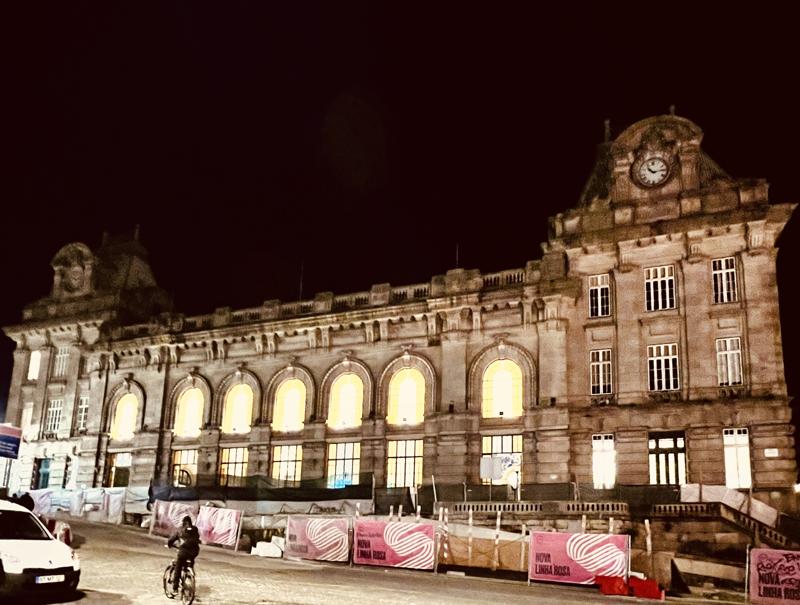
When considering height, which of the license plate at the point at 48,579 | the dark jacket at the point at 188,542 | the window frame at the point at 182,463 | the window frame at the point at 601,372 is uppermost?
the window frame at the point at 601,372

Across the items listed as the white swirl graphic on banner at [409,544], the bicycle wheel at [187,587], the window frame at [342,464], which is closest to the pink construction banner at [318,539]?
the white swirl graphic on banner at [409,544]

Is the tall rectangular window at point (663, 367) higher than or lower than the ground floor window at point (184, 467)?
higher

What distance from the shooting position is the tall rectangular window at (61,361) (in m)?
52.2

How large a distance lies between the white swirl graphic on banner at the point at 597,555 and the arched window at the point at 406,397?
1704cm

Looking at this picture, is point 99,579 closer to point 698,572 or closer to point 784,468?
point 698,572

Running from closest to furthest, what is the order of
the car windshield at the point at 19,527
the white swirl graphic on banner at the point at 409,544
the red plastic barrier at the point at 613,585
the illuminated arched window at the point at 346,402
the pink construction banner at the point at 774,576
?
the car windshield at the point at 19,527
the pink construction banner at the point at 774,576
the red plastic barrier at the point at 613,585
the white swirl graphic on banner at the point at 409,544
the illuminated arched window at the point at 346,402

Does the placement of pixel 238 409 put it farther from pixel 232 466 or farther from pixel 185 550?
pixel 185 550

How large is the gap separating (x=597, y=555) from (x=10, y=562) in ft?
50.6

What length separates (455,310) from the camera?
1556 inches

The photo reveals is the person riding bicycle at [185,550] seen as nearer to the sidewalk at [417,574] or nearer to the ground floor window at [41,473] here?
the sidewalk at [417,574]

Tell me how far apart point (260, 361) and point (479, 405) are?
13.9m

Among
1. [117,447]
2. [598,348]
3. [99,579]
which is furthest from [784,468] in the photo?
[117,447]

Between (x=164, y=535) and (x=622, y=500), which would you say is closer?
(x=622, y=500)

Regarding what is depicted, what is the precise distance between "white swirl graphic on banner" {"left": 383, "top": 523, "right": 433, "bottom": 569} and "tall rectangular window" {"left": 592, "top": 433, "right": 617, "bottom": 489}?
38.3 ft
